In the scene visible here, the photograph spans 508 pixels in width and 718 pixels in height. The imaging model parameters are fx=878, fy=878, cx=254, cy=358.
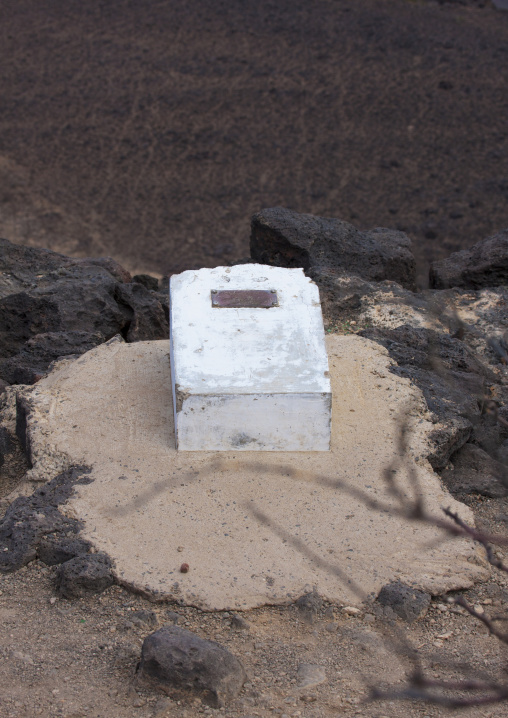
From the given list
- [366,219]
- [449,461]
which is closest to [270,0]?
[366,219]

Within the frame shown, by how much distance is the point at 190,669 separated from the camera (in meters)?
3.75

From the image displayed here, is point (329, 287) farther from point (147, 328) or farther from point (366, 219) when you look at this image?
point (366, 219)

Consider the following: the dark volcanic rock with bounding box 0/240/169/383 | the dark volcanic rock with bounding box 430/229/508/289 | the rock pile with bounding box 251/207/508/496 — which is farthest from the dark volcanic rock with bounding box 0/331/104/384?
the dark volcanic rock with bounding box 430/229/508/289

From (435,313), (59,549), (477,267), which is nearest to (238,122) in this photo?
(477,267)

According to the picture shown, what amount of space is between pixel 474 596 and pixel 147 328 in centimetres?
368

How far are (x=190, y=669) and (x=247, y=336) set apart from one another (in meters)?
2.17

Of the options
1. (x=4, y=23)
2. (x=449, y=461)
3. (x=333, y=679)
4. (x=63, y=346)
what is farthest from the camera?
(x=4, y=23)

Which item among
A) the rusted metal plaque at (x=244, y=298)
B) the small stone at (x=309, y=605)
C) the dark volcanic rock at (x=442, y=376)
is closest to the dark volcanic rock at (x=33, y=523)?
the small stone at (x=309, y=605)

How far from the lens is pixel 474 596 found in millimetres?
4480

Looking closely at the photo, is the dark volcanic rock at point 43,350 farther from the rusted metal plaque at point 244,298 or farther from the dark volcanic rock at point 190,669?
the dark volcanic rock at point 190,669

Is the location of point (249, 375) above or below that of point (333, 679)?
above

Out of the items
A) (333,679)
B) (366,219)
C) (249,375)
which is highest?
(366,219)

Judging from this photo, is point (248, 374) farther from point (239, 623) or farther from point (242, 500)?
point (239, 623)

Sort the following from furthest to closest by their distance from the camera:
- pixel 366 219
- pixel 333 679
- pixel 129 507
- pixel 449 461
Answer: pixel 366 219 < pixel 449 461 < pixel 129 507 < pixel 333 679
